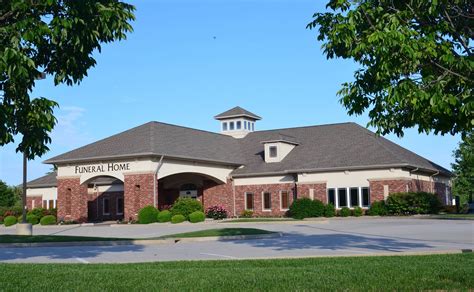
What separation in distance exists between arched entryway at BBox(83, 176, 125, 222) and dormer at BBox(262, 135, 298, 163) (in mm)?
12117

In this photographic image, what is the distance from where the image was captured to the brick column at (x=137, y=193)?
38031 millimetres

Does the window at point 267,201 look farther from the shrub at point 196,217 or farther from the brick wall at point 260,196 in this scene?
the shrub at point 196,217

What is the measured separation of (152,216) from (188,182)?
9977 mm

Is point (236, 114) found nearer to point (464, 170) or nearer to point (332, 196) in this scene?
point (332, 196)

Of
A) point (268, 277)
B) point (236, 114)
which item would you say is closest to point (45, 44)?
point (268, 277)

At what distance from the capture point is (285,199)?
43.5 metres

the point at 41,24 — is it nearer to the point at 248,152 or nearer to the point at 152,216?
the point at 152,216

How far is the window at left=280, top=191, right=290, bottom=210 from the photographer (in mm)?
43344

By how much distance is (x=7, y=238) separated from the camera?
80.6 feet

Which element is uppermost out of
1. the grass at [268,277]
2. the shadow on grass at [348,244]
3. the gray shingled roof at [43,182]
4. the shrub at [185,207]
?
the gray shingled roof at [43,182]

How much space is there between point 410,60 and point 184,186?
38.5 m

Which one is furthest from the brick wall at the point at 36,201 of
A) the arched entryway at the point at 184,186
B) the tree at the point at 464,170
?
the tree at the point at 464,170

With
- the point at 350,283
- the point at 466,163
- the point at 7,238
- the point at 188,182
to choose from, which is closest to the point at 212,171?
the point at 188,182

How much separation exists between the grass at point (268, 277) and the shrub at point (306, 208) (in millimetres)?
26121
